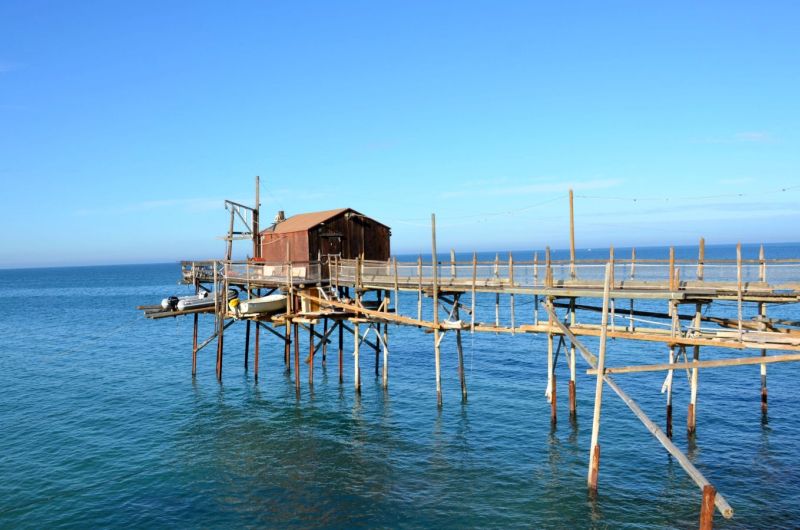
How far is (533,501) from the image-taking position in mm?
18547

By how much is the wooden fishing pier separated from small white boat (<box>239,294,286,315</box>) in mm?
396

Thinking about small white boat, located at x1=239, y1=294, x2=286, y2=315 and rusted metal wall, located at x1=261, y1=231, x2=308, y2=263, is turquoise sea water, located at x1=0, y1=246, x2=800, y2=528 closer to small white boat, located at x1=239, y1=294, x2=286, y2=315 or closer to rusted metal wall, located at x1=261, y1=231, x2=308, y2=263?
small white boat, located at x1=239, y1=294, x2=286, y2=315

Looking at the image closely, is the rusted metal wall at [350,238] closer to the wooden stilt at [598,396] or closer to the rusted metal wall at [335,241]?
the rusted metal wall at [335,241]

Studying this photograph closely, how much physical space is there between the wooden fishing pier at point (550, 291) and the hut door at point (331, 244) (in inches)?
2.6

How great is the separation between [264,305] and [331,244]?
556cm

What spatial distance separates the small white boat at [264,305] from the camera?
3444 centimetres

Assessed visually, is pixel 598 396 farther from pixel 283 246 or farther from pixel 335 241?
pixel 283 246

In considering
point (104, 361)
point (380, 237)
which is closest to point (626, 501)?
point (380, 237)

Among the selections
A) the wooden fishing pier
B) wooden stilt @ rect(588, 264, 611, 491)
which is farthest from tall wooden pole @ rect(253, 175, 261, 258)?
wooden stilt @ rect(588, 264, 611, 491)

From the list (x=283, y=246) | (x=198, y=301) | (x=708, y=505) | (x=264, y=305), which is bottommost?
(x=708, y=505)

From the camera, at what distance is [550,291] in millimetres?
22391

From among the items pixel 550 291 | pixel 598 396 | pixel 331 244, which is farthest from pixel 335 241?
pixel 598 396

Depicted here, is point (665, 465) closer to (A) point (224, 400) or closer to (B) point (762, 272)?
(B) point (762, 272)

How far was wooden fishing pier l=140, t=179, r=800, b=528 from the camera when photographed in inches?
730
